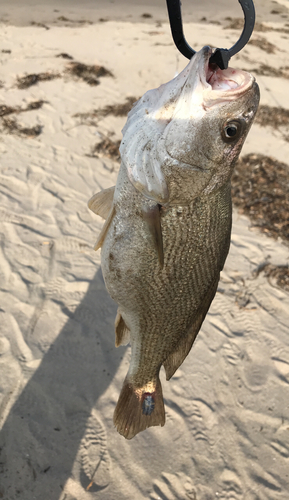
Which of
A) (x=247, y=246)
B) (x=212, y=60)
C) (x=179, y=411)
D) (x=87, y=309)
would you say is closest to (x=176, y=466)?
(x=179, y=411)

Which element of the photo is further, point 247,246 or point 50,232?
point 247,246

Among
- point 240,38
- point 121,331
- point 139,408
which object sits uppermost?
point 240,38

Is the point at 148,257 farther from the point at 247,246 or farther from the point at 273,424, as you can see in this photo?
the point at 247,246

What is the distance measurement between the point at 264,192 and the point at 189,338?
447 cm

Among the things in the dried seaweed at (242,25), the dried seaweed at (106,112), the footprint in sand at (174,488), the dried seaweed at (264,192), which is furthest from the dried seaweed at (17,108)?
the dried seaweed at (242,25)

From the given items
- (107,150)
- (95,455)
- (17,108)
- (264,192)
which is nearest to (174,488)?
(95,455)

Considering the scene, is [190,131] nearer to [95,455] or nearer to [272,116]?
[95,455]

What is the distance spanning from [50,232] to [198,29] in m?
9.08

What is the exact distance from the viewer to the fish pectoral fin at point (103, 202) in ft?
6.86

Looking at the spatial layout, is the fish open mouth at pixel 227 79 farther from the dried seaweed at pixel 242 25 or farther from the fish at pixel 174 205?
the dried seaweed at pixel 242 25

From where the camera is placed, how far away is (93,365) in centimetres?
377

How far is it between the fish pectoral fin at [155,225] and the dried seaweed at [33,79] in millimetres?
6519

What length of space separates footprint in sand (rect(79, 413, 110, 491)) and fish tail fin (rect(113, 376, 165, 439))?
1369 mm

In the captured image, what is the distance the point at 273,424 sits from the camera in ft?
11.9
